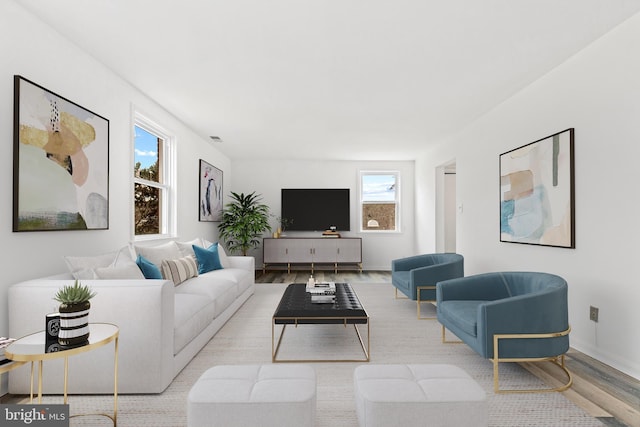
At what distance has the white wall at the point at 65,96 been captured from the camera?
7.81 ft

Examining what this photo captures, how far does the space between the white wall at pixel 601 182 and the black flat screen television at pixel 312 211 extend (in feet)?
15.0

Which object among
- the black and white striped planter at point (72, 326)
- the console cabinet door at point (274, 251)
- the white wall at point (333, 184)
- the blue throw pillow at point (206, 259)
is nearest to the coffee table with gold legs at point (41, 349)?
the black and white striped planter at point (72, 326)

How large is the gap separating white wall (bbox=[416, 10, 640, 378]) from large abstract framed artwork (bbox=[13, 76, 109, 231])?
423 centimetres

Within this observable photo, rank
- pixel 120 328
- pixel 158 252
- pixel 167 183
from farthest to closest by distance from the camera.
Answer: pixel 167 183 < pixel 158 252 < pixel 120 328

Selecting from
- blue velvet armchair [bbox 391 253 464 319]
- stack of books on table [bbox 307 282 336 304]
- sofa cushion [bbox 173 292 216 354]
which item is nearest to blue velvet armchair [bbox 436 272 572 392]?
stack of books on table [bbox 307 282 336 304]

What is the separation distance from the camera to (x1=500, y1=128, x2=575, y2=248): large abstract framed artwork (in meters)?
3.25

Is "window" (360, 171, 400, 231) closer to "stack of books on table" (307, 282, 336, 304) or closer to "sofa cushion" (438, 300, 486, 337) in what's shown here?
"stack of books on table" (307, 282, 336, 304)

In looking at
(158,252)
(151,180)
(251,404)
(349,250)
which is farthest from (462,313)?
(349,250)

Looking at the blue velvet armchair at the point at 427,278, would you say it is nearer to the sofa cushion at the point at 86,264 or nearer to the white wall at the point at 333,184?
the sofa cushion at the point at 86,264

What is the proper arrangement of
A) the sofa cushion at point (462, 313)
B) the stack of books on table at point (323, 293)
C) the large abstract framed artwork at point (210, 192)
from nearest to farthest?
the sofa cushion at point (462, 313)
the stack of books on table at point (323, 293)
the large abstract framed artwork at point (210, 192)

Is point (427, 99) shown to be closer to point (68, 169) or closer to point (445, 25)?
point (445, 25)

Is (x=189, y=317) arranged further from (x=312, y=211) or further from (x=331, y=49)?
(x=312, y=211)

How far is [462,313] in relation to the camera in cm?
285

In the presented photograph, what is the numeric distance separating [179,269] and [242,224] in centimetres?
328
